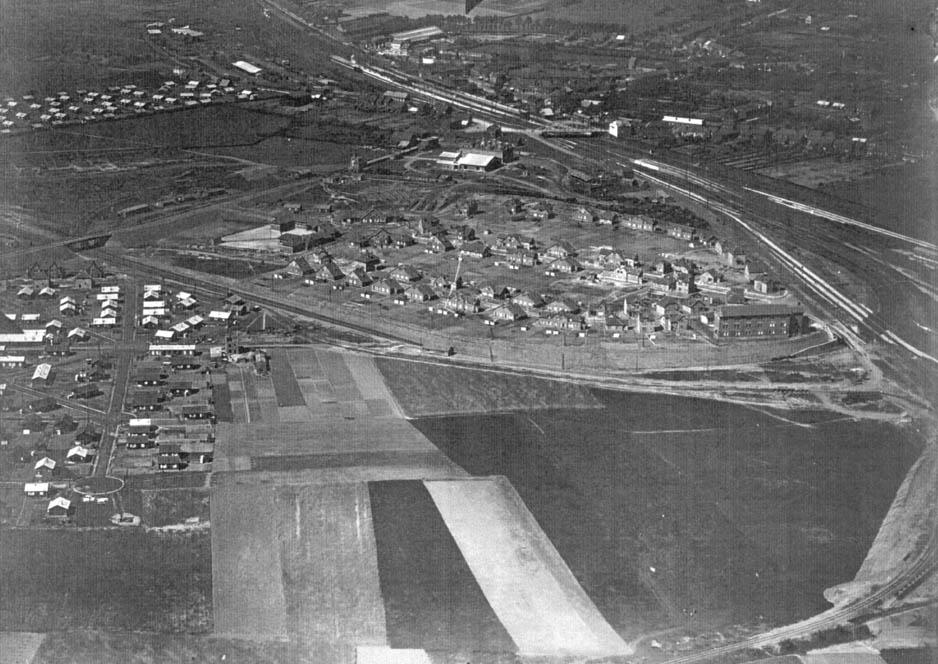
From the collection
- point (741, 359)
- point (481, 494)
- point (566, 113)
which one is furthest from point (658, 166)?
point (481, 494)

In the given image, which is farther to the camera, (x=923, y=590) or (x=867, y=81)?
(x=867, y=81)

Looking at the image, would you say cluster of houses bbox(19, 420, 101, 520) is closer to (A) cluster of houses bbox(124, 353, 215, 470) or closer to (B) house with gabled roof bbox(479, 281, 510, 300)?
(A) cluster of houses bbox(124, 353, 215, 470)

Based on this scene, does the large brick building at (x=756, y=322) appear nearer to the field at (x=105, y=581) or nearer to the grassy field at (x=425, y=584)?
the grassy field at (x=425, y=584)

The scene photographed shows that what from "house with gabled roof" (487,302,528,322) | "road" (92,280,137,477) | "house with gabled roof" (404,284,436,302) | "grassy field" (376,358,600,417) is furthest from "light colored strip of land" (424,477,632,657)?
"house with gabled roof" (404,284,436,302)

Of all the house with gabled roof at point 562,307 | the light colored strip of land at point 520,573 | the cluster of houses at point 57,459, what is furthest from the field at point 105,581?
the house with gabled roof at point 562,307

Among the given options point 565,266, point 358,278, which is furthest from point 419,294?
point 565,266

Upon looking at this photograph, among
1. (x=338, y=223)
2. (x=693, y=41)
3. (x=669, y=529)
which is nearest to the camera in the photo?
(x=669, y=529)

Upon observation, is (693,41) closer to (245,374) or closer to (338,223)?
(338,223)
